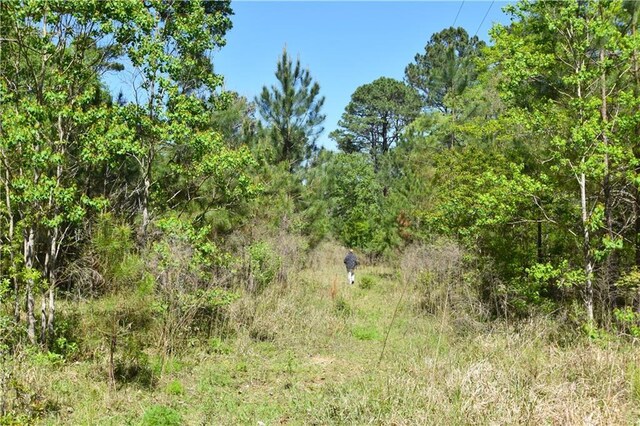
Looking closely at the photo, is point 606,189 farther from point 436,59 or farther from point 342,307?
point 436,59

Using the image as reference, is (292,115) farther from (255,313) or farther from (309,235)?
(255,313)

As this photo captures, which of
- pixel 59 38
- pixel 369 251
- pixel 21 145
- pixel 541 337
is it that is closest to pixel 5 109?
pixel 21 145

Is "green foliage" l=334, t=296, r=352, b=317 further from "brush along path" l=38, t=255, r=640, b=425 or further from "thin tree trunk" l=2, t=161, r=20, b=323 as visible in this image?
"thin tree trunk" l=2, t=161, r=20, b=323

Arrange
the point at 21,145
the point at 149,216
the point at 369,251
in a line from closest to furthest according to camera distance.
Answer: the point at 21,145, the point at 149,216, the point at 369,251

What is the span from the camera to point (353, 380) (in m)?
6.85

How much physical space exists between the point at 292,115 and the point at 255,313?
7751 mm

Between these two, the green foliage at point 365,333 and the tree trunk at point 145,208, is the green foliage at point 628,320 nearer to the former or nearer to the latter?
the green foliage at point 365,333

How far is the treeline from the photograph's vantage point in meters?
7.43

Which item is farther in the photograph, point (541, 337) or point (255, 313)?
point (255, 313)

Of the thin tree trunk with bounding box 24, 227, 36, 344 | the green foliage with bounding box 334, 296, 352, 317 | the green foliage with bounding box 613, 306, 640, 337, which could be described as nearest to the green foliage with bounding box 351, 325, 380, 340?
the green foliage with bounding box 334, 296, 352, 317

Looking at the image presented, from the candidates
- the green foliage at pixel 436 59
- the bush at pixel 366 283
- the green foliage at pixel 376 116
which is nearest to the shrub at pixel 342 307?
the bush at pixel 366 283

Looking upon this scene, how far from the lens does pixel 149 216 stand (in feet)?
32.3

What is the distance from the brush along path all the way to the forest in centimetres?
4

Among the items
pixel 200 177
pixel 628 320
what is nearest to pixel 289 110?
pixel 200 177
